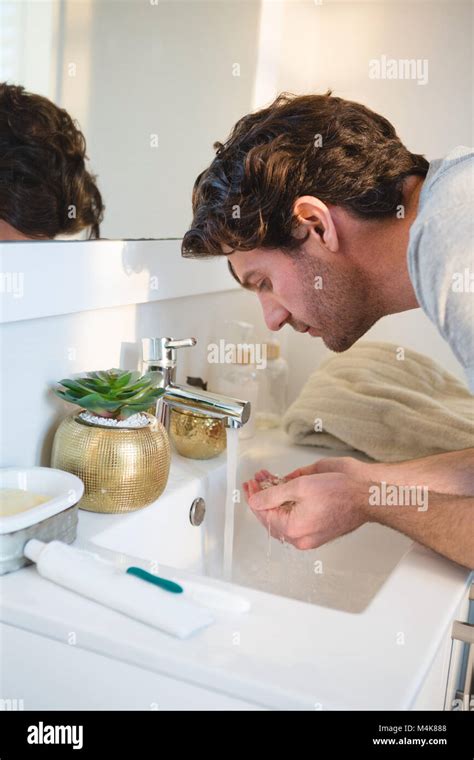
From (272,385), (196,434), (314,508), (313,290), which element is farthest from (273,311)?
(272,385)

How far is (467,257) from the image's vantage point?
823mm

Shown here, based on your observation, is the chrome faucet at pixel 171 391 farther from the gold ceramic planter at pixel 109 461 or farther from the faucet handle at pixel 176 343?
the gold ceramic planter at pixel 109 461

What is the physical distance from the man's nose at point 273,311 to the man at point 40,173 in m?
0.24

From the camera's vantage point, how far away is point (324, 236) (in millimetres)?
1051

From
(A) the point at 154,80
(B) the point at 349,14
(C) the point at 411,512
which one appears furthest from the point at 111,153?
(B) the point at 349,14

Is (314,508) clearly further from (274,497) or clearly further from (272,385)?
(272,385)

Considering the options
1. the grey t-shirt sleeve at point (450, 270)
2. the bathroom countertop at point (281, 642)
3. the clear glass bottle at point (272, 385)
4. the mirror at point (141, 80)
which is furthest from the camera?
the clear glass bottle at point (272, 385)

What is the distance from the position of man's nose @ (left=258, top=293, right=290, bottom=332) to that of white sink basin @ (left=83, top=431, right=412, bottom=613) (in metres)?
0.21

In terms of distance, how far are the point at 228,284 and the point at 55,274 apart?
497 mm

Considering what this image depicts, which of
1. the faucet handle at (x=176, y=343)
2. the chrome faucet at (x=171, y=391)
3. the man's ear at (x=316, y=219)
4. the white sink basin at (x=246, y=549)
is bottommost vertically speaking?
the white sink basin at (x=246, y=549)

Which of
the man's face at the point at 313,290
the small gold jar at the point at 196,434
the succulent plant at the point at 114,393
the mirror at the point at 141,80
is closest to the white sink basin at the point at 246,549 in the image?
the small gold jar at the point at 196,434

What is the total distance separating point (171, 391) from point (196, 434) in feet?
0.30

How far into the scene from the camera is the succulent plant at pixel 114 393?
0.97 metres

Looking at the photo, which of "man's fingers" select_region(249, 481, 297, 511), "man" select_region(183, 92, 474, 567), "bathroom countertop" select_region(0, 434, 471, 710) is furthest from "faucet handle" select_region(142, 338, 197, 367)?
"bathroom countertop" select_region(0, 434, 471, 710)
